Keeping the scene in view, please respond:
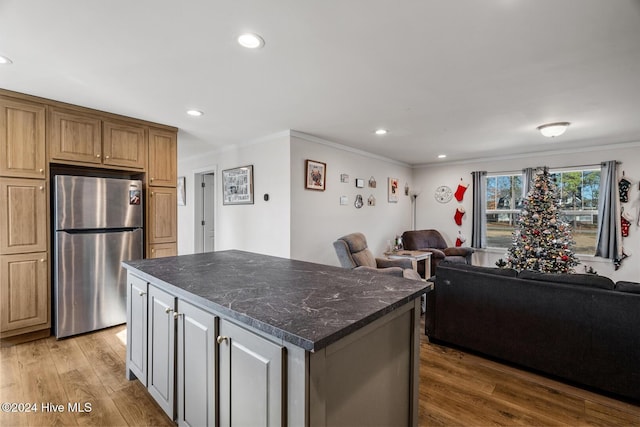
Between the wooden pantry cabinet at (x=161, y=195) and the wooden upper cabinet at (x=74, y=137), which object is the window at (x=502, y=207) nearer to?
the wooden pantry cabinet at (x=161, y=195)

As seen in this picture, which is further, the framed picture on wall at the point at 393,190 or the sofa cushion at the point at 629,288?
the framed picture on wall at the point at 393,190

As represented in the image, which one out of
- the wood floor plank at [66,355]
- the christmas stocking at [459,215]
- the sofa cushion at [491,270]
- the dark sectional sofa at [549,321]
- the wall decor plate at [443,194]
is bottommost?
the wood floor plank at [66,355]

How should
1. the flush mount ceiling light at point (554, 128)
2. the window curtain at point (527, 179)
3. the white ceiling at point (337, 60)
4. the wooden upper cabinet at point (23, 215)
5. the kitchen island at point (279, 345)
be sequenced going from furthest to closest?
the window curtain at point (527, 179), the flush mount ceiling light at point (554, 128), the wooden upper cabinet at point (23, 215), the white ceiling at point (337, 60), the kitchen island at point (279, 345)

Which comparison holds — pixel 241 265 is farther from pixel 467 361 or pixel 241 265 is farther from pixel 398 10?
pixel 467 361

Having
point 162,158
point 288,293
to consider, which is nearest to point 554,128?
point 288,293

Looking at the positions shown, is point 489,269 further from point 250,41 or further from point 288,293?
point 250,41

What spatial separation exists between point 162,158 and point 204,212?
2.24 meters

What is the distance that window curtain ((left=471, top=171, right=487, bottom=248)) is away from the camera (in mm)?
5773

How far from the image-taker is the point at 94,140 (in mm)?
3154

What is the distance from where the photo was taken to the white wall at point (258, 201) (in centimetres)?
399

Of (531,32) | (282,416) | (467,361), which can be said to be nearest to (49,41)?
(282,416)

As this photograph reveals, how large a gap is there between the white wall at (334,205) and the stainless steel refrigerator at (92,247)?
189cm

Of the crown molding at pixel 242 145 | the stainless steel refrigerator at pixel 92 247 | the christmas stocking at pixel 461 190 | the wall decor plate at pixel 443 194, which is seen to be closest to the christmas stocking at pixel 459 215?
the christmas stocking at pixel 461 190

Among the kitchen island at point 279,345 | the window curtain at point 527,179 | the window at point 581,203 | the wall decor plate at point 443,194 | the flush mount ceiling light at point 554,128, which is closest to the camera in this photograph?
the kitchen island at point 279,345
